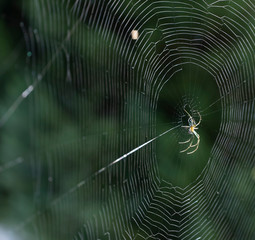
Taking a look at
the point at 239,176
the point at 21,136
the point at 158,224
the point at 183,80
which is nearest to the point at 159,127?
the point at 183,80

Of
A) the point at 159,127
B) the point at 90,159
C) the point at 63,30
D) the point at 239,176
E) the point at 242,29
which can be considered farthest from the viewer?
the point at 239,176

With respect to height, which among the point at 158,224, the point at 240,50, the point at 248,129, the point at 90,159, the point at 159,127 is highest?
the point at 240,50

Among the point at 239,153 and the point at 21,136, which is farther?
the point at 239,153

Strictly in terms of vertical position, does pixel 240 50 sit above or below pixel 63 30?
above

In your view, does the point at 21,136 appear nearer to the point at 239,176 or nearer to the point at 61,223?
the point at 61,223

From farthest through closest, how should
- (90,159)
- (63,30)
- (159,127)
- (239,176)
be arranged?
(239,176) < (159,127) < (90,159) < (63,30)

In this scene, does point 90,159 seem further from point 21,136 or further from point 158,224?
point 158,224
